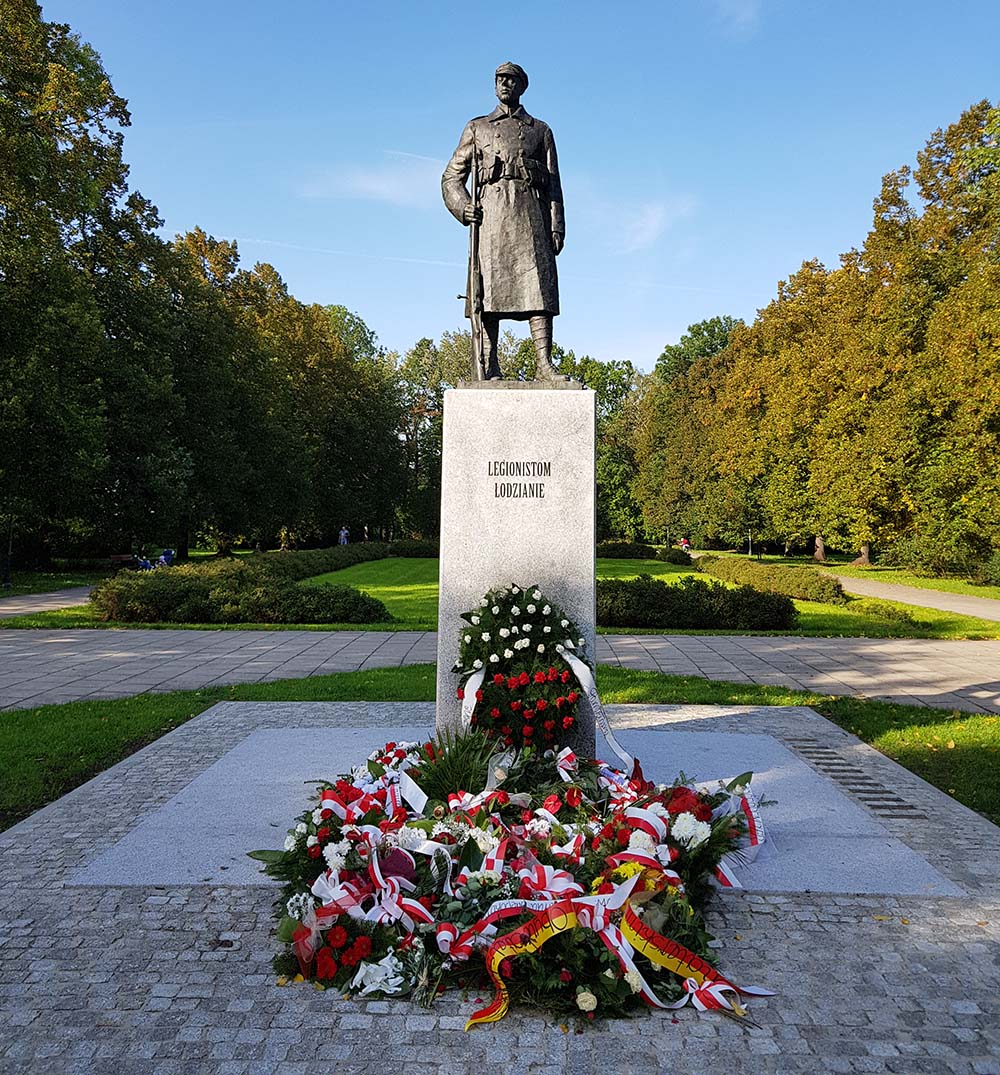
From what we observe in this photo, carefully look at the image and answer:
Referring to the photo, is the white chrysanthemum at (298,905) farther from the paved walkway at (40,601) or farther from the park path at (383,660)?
the paved walkway at (40,601)

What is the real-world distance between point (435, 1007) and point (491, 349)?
4202 millimetres

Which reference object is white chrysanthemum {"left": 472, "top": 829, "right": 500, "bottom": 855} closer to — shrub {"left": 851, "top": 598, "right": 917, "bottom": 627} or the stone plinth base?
the stone plinth base

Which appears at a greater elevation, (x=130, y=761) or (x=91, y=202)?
(x=91, y=202)

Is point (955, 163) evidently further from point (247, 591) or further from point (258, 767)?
point (258, 767)

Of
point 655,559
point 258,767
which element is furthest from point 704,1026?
point 655,559

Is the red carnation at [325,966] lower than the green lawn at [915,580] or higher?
higher

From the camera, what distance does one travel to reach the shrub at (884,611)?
1514cm

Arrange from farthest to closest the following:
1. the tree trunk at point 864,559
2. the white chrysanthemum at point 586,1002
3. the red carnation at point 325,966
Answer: the tree trunk at point 864,559 → the red carnation at point 325,966 → the white chrysanthemum at point 586,1002

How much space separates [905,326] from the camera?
25.7m

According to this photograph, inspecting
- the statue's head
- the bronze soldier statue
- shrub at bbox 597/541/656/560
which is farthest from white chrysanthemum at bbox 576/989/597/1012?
shrub at bbox 597/541/656/560

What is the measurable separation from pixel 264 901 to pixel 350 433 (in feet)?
124

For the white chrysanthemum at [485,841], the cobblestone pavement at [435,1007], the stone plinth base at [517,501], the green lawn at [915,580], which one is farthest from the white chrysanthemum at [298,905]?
the green lawn at [915,580]

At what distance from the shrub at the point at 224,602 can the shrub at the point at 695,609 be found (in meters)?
4.18

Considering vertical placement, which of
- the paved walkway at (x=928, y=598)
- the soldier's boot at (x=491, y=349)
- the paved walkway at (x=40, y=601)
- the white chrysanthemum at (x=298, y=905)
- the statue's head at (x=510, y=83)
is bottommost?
the paved walkway at (x=40, y=601)
